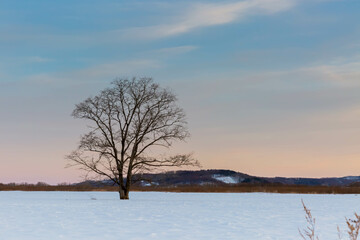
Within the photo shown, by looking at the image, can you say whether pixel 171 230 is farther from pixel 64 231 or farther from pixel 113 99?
pixel 113 99

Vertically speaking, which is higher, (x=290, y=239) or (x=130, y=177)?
(x=130, y=177)

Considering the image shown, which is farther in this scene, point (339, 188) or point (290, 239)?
point (339, 188)

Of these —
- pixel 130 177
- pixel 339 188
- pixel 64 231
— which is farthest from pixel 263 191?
pixel 64 231

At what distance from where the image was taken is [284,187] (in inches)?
2132

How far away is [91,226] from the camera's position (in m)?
16.5

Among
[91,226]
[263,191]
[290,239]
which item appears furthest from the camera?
[263,191]

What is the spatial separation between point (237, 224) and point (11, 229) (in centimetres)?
738

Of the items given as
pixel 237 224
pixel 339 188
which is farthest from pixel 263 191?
pixel 237 224

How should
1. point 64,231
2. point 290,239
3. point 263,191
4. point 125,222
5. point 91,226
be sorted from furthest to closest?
point 263,191, point 125,222, point 91,226, point 64,231, point 290,239

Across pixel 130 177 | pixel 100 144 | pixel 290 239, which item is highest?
pixel 100 144

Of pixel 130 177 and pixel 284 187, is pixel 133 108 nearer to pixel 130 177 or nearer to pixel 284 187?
Answer: pixel 130 177

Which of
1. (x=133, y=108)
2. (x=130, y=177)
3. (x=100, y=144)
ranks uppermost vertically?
(x=133, y=108)

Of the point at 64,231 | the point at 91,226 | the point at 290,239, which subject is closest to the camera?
the point at 290,239

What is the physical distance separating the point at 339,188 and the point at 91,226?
43.2 m
